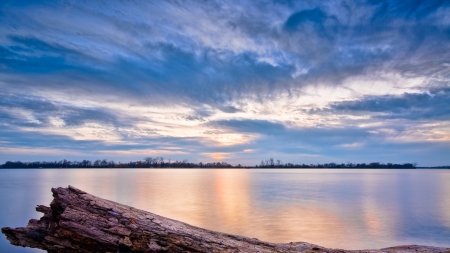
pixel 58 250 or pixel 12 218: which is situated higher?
pixel 58 250

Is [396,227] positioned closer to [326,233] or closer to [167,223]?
[326,233]

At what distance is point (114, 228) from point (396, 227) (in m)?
13.5

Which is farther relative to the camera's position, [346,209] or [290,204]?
[290,204]

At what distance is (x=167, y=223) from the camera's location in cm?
564

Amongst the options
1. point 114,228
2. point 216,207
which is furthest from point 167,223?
point 216,207

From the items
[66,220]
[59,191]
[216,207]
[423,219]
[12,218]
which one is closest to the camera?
[66,220]

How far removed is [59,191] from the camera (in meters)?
5.61

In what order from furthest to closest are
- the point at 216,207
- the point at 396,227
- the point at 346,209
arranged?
the point at 216,207 → the point at 346,209 → the point at 396,227

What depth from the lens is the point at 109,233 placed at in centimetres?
514

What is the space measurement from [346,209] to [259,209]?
5.65 metres

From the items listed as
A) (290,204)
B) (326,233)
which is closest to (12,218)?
(326,233)

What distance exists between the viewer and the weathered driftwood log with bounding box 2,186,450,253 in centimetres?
509

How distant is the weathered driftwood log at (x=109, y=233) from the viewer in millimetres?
5090

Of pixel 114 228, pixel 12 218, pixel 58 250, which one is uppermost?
pixel 114 228
